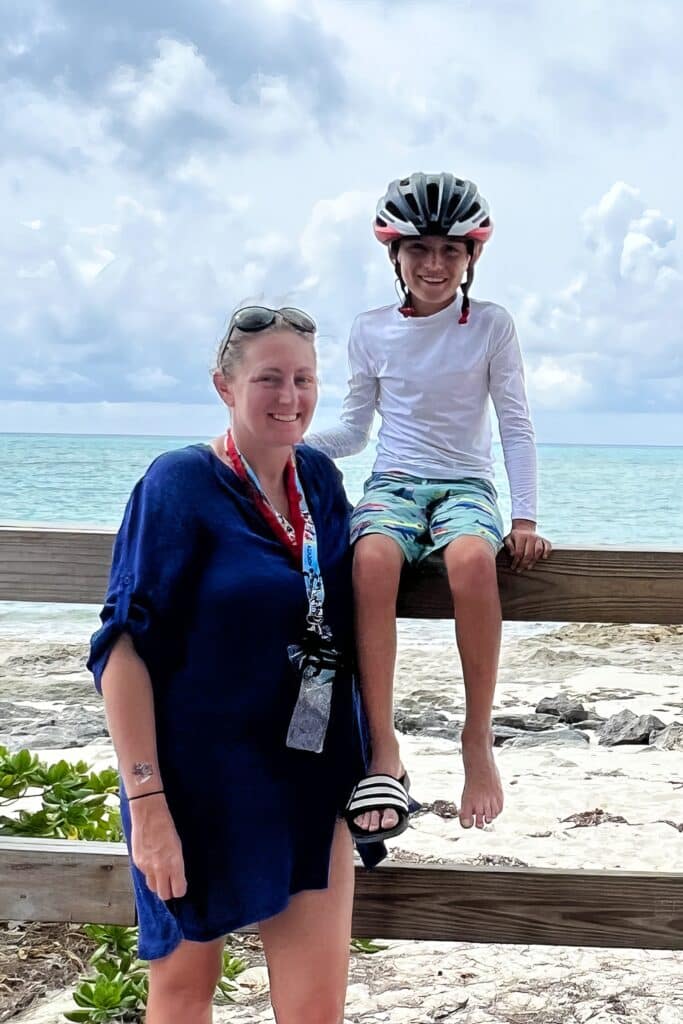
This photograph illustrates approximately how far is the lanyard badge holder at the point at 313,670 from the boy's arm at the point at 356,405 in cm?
91

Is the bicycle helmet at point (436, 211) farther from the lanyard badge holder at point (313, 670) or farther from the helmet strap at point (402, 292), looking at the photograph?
the lanyard badge holder at point (313, 670)

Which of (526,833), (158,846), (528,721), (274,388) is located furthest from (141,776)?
(528,721)

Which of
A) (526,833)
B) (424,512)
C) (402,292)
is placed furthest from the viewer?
(526,833)

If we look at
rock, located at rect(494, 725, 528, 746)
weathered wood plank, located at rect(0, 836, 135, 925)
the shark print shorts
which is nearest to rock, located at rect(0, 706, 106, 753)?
rock, located at rect(494, 725, 528, 746)

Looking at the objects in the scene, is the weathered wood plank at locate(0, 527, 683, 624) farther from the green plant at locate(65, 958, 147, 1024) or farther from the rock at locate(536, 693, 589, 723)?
the rock at locate(536, 693, 589, 723)

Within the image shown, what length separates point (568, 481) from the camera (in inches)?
1420

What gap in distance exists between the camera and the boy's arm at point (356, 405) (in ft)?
10.4

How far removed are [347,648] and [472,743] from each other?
400 mm

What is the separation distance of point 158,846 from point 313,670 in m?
0.44

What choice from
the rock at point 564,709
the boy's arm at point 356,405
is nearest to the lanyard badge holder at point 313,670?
the boy's arm at point 356,405

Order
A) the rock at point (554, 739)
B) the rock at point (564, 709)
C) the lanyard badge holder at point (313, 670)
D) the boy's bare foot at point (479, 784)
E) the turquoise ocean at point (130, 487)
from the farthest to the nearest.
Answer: the turquoise ocean at point (130, 487) < the rock at point (564, 709) < the rock at point (554, 739) < the boy's bare foot at point (479, 784) < the lanyard badge holder at point (313, 670)

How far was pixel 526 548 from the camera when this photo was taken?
258cm

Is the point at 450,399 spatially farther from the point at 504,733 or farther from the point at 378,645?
the point at 504,733

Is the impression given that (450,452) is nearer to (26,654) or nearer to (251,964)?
(251,964)
